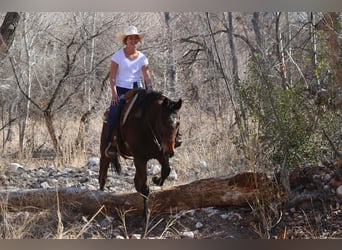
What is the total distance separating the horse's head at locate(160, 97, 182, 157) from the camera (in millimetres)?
5543

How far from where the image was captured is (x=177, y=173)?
19.6 feet

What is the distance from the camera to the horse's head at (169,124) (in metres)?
5.54

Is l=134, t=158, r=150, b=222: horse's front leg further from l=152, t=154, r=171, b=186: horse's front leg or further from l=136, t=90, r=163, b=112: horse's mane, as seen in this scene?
l=136, t=90, r=163, b=112: horse's mane

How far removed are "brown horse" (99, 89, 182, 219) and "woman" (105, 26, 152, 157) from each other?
0.07 m

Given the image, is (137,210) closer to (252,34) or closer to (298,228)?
(298,228)

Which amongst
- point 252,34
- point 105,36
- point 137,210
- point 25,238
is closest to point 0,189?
point 25,238

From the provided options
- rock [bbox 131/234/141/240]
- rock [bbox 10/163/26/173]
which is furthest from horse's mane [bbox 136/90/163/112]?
rock [bbox 10/163/26/173]

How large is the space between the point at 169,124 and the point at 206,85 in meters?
0.75

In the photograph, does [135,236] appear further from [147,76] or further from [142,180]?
[147,76]

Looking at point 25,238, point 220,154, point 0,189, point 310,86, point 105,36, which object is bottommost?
point 25,238

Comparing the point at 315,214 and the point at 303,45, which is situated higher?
the point at 303,45
